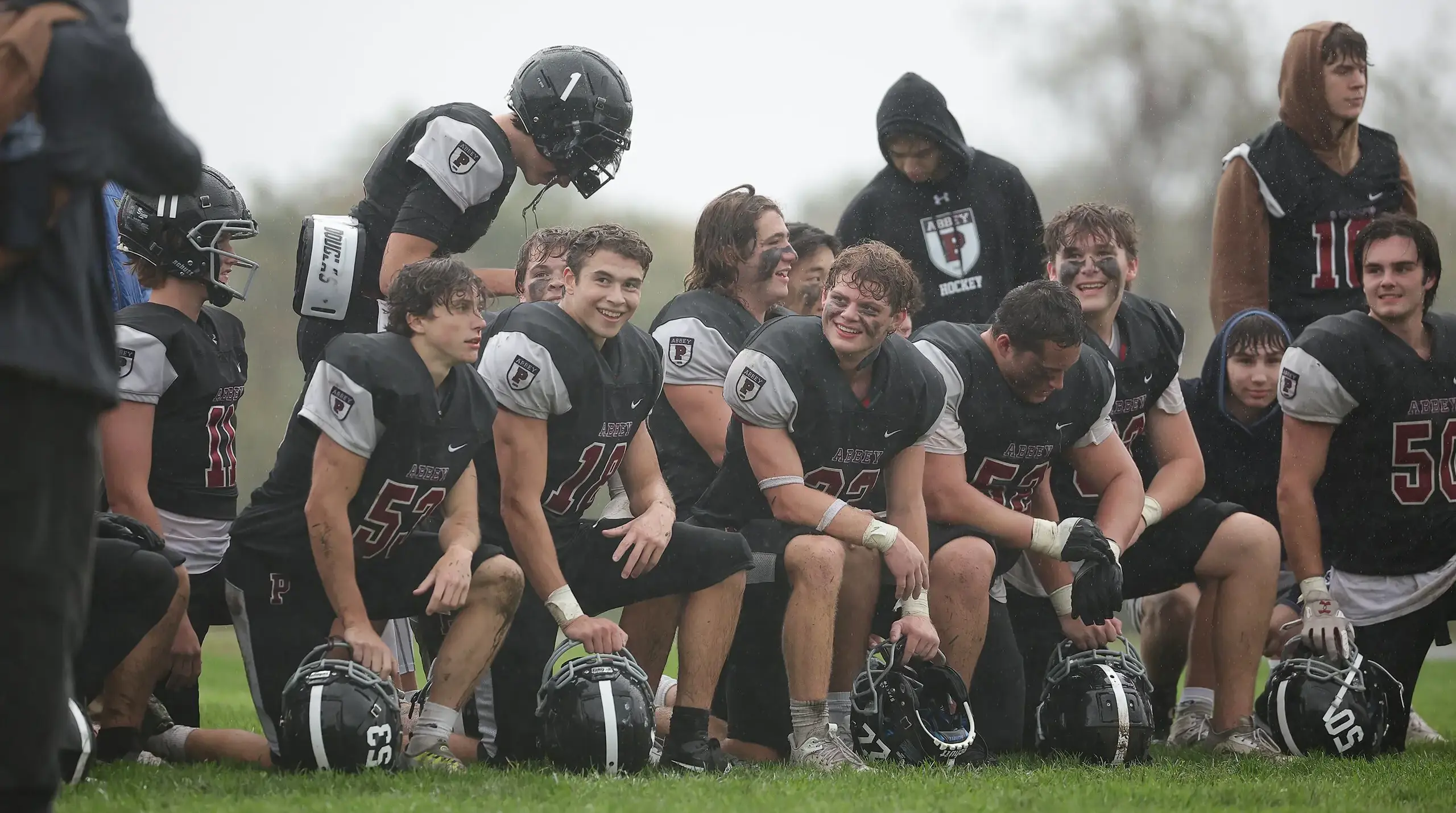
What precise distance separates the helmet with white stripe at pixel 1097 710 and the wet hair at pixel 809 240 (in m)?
2.02

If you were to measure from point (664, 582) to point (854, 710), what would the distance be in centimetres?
73

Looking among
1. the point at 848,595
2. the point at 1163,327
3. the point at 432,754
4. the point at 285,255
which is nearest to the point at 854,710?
the point at 848,595

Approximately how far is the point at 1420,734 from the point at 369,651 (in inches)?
175

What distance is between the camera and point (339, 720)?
4.13 metres

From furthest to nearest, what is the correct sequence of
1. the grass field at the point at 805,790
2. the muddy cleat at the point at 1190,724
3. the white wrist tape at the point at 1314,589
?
1. the muddy cleat at the point at 1190,724
2. the white wrist tape at the point at 1314,589
3. the grass field at the point at 805,790

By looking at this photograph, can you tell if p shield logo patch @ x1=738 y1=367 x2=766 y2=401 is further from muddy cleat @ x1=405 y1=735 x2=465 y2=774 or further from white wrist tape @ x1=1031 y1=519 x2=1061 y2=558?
muddy cleat @ x1=405 y1=735 x2=465 y2=774

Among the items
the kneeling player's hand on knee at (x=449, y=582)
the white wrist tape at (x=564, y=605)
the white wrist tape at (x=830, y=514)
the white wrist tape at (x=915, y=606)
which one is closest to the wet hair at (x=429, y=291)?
the kneeling player's hand on knee at (x=449, y=582)

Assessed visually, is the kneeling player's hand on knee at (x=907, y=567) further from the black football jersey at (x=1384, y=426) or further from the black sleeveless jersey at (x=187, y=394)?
the black sleeveless jersey at (x=187, y=394)

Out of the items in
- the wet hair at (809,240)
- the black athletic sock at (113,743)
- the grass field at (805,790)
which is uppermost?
the wet hair at (809,240)

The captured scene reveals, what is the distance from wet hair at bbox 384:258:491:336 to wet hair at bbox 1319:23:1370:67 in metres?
3.89

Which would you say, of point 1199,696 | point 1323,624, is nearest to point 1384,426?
point 1323,624

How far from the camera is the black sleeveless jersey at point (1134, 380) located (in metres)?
5.81

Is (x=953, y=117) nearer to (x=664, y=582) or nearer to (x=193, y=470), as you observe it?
(x=664, y=582)

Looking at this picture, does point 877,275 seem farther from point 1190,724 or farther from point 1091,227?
point 1190,724
